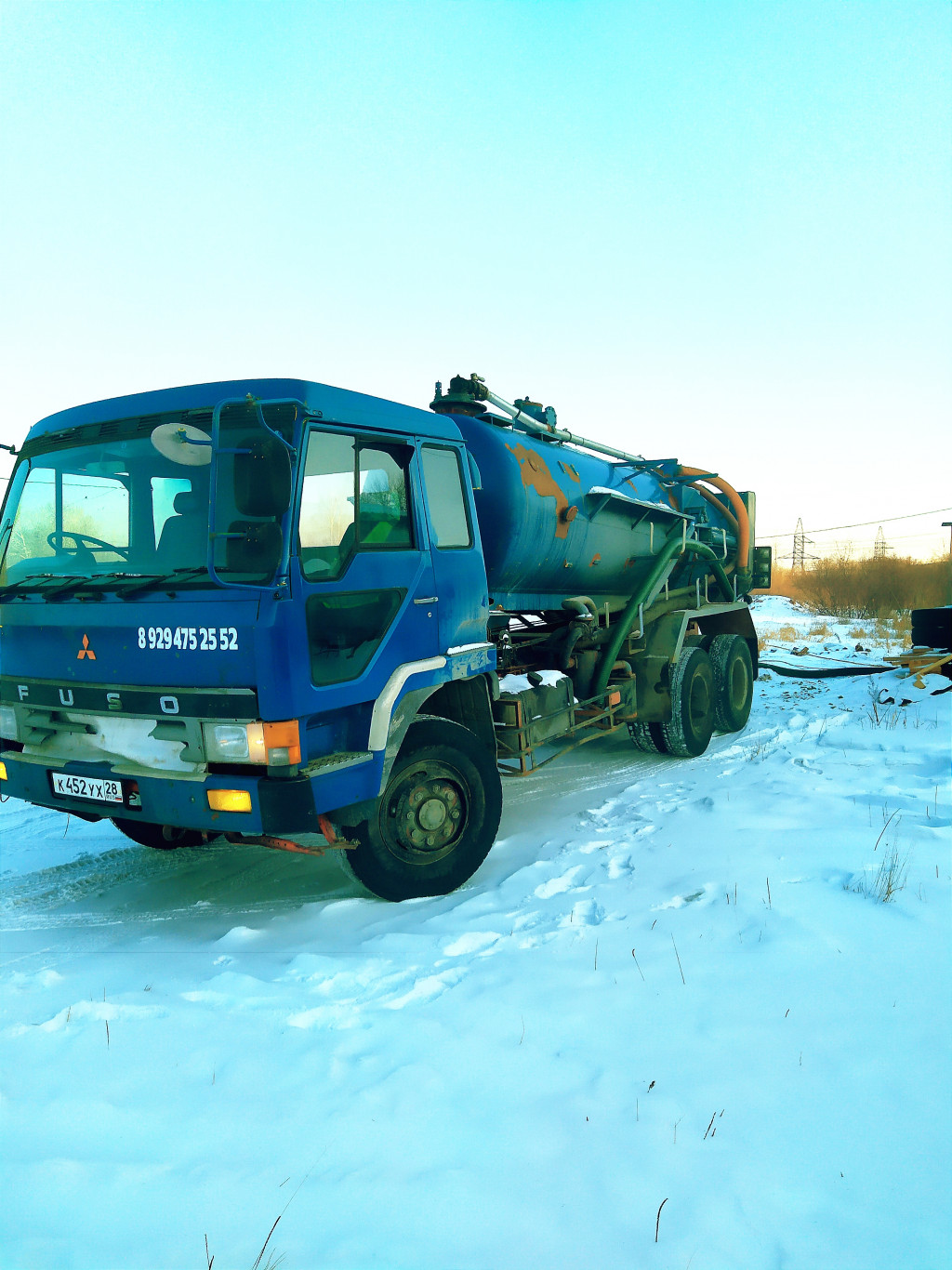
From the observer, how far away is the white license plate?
3713 mm

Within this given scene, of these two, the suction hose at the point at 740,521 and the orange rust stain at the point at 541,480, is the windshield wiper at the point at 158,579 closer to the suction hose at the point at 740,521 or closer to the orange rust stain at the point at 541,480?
the orange rust stain at the point at 541,480

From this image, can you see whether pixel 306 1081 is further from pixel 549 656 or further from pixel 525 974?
pixel 549 656

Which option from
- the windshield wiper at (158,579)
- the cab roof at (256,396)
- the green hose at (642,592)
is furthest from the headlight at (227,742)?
the green hose at (642,592)

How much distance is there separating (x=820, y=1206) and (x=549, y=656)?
15.5ft

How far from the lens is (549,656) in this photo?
664 centimetres

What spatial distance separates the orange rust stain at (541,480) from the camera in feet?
18.0

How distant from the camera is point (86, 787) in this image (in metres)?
3.80

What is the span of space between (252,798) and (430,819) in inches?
46.3

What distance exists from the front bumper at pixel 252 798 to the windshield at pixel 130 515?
933 millimetres

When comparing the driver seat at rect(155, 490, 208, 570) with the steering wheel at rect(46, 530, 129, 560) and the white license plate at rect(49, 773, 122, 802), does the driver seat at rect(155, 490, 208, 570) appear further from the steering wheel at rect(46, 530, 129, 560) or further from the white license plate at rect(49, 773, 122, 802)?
the white license plate at rect(49, 773, 122, 802)

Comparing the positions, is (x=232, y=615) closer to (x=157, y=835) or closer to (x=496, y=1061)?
(x=496, y=1061)

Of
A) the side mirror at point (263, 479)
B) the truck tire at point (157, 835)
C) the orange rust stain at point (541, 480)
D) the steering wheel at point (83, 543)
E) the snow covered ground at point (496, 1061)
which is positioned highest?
the orange rust stain at point (541, 480)

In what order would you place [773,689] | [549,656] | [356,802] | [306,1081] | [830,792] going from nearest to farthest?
1. [306,1081]
2. [356,802]
3. [830,792]
4. [549,656]
5. [773,689]

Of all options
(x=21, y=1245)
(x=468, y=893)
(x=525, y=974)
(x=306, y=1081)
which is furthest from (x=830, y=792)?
(x=21, y=1245)
